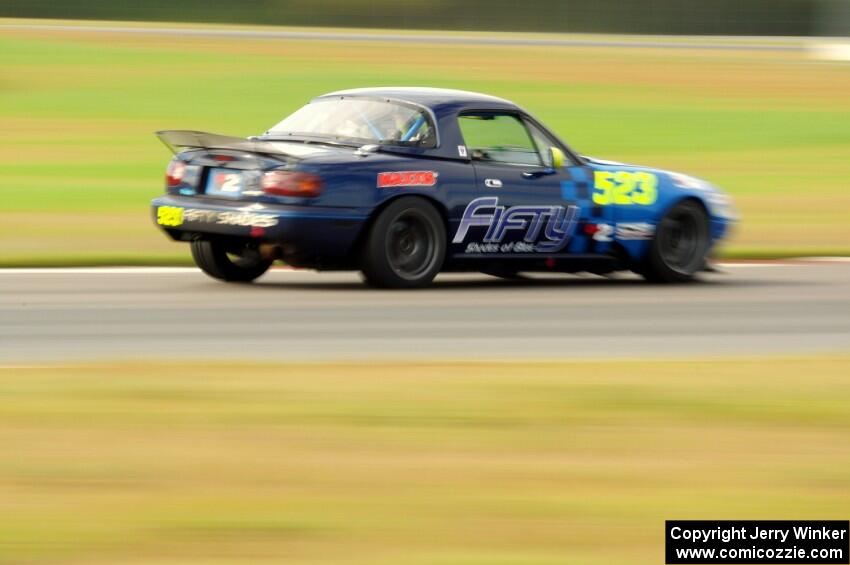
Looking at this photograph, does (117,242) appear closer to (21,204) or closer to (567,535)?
(21,204)

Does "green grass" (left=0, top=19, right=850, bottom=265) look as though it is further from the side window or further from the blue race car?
the side window

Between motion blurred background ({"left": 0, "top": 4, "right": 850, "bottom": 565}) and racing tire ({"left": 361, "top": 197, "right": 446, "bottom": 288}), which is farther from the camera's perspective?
racing tire ({"left": 361, "top": 197, "right": 446, "bottom": 288})

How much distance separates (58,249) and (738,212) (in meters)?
8.71

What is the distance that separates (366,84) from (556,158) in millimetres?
20553

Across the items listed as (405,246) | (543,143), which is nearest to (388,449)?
(405,246)

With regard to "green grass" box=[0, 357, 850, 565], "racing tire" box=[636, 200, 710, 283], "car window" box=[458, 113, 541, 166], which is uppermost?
"car window" box=[458, 113, 541, 166]

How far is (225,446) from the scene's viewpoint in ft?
20.2

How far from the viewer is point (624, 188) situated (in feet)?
41.2

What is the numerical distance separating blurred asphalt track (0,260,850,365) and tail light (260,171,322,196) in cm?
74

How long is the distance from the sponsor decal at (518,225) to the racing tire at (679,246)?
0.95 metres

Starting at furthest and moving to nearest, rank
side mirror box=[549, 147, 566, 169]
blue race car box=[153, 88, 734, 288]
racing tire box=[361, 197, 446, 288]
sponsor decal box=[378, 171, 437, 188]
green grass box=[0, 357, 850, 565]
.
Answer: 1. side mirror box=[549, 147, 566, 169]
2. racing tire box=[361, 197, 446, 288]
3. sponsor decal box=[378, 171, 437, 188]
4. blue race car box=[153, 88, 734, 288]
5. green grass box=[0, 357, 850, 565]

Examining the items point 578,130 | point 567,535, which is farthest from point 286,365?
point 578,130

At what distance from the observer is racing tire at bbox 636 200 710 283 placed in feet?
42.2

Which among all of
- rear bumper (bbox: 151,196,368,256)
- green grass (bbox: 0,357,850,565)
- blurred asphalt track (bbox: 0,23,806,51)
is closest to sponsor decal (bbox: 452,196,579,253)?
rear bumper (bbox: 151,196,368,256)
